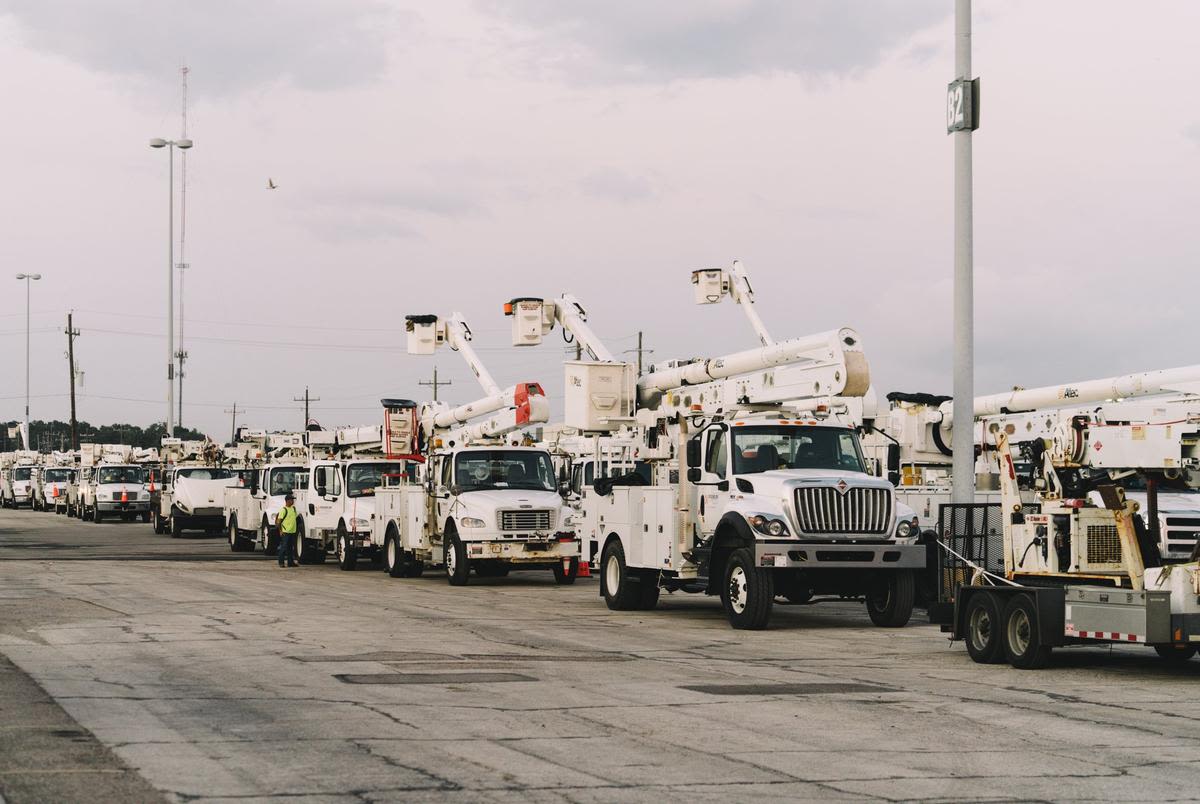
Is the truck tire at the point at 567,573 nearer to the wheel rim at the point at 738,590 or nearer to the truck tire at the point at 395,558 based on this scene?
the truck tire at the point at 395,558

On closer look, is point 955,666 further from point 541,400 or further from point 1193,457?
point 541,400

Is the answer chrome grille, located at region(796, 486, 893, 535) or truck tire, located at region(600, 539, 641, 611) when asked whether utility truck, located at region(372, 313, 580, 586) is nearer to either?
truck tire, located at region(600, 539, 641, 611)

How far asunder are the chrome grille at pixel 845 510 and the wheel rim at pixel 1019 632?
4205 mm

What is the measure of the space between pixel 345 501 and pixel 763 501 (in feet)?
50.4

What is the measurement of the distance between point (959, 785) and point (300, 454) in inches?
1407

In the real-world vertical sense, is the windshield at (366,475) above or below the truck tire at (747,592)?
above

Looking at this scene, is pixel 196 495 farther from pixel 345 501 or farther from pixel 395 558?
pixel 395 558

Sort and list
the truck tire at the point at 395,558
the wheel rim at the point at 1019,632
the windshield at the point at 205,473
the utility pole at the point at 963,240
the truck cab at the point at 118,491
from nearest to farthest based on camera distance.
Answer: the wheel rim at the point at 1019,632
the utility pole at the point at 963,240
the truck tire at the point at 395,558
the windshield at the point at 205,473
the truck cab at the point at 118,491

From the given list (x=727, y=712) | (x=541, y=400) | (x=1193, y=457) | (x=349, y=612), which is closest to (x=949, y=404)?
(x=541, y=400)

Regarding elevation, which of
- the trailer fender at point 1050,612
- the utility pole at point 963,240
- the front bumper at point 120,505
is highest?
the utility pole at point 963,240

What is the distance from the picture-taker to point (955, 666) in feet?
49.4

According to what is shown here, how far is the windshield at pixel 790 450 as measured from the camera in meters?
19.8

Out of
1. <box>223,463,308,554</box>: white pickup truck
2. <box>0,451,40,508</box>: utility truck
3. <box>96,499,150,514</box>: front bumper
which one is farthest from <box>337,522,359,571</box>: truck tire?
<box>0,451,40,508</box>: utility truck

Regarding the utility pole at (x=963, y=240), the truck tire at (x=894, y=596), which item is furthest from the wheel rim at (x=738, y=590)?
the utility pole at (x=963, y=240)
